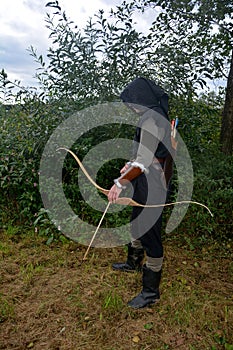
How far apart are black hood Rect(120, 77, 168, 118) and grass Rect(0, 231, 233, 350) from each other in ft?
4.98

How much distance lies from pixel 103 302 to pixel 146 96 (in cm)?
163

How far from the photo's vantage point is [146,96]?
8.27 feet

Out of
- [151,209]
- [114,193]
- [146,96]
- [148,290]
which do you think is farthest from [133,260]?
[146,96]

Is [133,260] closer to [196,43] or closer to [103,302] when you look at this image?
[103,302]

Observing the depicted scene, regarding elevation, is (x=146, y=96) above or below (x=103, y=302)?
above

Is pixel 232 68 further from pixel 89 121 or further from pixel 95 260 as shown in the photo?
pixel 95 260

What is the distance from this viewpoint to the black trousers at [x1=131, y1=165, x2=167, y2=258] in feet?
8.47

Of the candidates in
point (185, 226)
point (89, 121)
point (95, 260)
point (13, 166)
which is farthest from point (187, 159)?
point (13, 166)

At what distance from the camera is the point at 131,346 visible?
2283 mm

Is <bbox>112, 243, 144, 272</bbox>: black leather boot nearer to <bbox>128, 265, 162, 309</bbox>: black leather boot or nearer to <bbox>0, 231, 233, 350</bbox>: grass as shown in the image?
<bbox>0, 231, 233, 350</bbox>: grass

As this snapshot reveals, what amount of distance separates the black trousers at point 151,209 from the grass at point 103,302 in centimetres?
49

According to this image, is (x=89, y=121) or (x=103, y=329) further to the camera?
(x=89, y=121)

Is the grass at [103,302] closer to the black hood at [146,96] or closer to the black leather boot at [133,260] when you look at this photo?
the black leather boot at [133,260]

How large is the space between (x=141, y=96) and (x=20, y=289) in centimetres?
189
